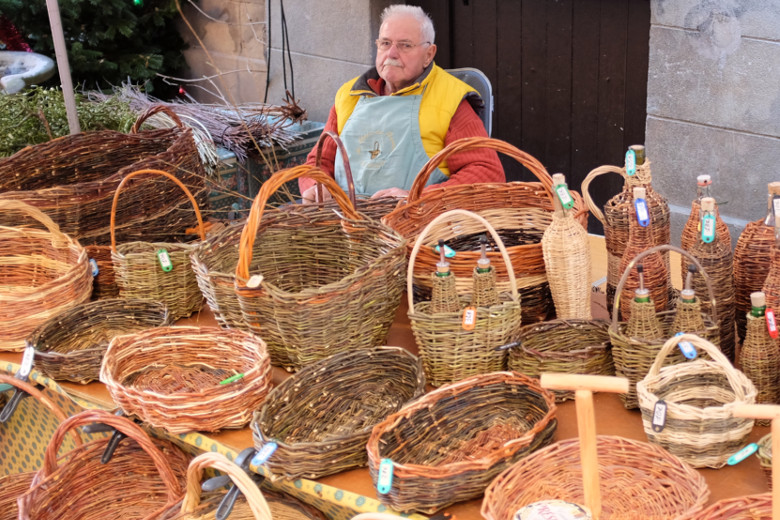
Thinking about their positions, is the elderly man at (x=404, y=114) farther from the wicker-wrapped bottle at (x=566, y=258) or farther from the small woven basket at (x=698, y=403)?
the small woven basket at (x=698, y=403)

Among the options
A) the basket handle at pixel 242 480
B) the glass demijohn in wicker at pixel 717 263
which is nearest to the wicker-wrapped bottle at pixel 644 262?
the glass demijohn in wicker at pixel 717 263

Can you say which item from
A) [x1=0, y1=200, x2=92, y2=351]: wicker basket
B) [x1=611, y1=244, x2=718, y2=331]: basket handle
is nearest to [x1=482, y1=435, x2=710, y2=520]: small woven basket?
[x1=611, y1=244, x2=718, y2=331]: basket handle

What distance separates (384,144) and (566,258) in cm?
125

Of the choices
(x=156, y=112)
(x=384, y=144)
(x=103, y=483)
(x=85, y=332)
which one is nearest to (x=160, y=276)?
(x=85, y=332)

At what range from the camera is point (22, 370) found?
213 cm

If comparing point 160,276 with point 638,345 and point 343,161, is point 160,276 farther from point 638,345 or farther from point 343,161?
point 638,345

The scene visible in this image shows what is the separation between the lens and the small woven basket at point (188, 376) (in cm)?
179

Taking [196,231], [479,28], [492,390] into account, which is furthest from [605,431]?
[479,28]

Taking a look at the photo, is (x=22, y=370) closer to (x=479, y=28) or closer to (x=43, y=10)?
(x=479, y=28)

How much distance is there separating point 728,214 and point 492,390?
2.12 meters

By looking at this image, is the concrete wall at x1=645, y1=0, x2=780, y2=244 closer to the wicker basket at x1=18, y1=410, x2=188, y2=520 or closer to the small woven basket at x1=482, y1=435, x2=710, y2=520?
the small woven basket at x1=482, y1=435, x2=710, y2=520

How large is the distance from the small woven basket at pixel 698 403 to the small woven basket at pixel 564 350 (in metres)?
0.18

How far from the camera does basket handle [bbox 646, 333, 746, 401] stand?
155cm

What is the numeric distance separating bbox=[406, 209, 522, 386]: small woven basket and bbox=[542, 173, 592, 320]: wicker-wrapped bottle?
0.17 m
